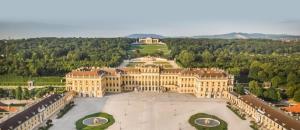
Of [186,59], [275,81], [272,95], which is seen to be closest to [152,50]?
[186,59]

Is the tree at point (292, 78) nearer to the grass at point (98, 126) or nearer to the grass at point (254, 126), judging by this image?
the grass at point (254, 126)

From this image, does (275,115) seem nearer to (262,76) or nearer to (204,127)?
(204,127)

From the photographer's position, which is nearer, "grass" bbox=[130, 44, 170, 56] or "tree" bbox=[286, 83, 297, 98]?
"tree" bbox=[286, 83, 297, 98]

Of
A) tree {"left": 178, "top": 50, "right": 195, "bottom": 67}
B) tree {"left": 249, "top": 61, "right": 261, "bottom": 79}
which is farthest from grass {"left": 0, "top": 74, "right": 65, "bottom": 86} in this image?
tree {"left": 249, "top": 61, "right": 261, "bottom": 79}

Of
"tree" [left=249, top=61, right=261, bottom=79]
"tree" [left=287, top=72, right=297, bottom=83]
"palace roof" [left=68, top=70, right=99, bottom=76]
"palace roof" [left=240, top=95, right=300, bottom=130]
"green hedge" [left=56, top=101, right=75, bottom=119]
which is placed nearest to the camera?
"palace roof" [left=240, top=95, right=300, bottom=130]

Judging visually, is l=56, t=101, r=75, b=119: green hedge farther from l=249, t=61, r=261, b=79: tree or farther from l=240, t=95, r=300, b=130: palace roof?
l=249, t=61, r=261, b=79: tree

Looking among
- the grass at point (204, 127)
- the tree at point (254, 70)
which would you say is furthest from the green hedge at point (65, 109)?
the tree at point (254, 70)

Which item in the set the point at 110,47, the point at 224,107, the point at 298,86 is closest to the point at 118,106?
the point at 224,107

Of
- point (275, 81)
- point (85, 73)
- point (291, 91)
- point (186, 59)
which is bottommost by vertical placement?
point (291, 91)
